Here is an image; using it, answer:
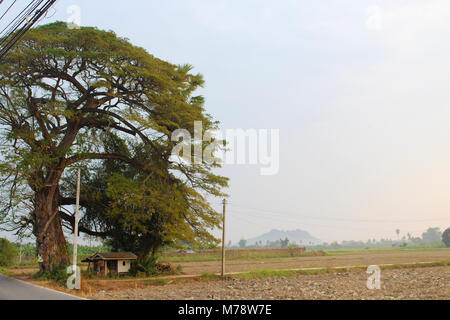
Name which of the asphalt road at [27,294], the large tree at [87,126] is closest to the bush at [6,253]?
the large tree at [87,126]

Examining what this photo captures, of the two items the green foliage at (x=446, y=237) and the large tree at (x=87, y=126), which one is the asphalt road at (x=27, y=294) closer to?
Result: the large tree at (x=87, y=126)

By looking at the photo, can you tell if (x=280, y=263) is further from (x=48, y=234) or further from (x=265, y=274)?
(x=48, y=234)

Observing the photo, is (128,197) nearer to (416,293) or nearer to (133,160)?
(133,160)

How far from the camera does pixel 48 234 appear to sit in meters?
26.3

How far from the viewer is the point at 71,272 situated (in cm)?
2348

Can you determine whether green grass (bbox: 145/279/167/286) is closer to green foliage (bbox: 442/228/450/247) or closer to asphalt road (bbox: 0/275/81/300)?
asphalt road (bbox: 0/275/81/300)

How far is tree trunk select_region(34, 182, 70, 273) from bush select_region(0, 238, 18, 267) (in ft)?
63.5

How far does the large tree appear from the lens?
25359mm

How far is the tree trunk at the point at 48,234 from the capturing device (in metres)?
25.9

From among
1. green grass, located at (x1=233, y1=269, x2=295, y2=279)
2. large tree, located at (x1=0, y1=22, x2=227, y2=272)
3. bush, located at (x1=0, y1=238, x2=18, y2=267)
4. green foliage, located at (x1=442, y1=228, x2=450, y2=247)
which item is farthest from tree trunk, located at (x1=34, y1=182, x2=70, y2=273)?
green foliage, located at (x1=442, y1=228, x2=450, y2=247)

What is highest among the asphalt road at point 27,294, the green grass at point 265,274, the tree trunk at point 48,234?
the tree trunk at point 48,234

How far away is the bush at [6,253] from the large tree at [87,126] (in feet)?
58.0

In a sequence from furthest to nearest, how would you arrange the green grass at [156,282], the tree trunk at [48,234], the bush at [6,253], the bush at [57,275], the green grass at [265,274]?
the bush at [6,253], the green grass at [265,274], the green grass at [156,282], the tree trunk at [48,234], the bush at [57,275]
